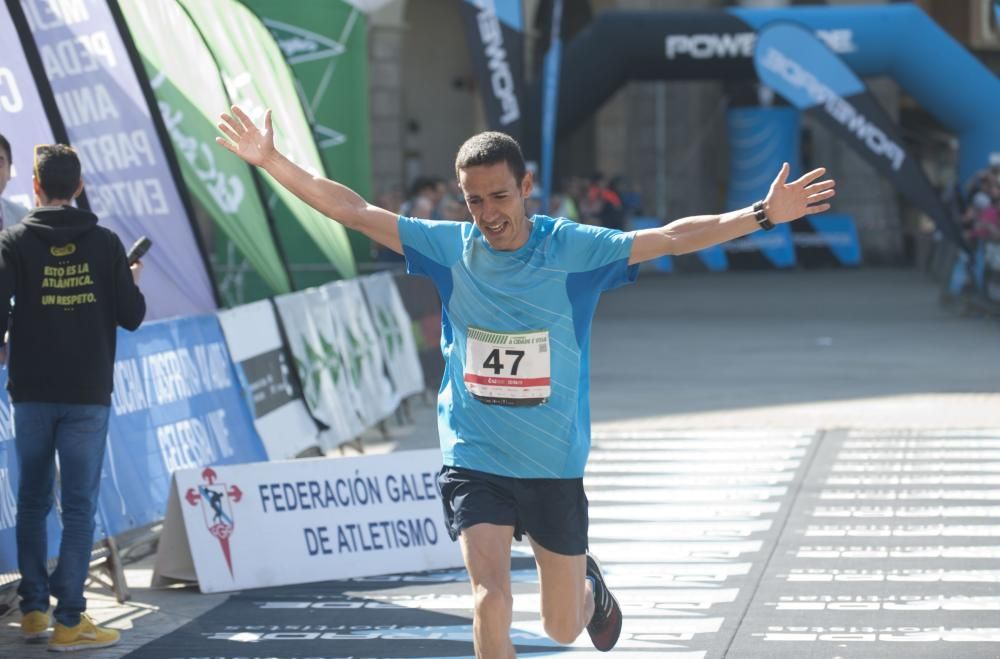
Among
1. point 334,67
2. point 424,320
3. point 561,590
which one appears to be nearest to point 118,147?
point 561,590

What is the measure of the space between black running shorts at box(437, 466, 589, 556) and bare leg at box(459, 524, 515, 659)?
0.04 metres

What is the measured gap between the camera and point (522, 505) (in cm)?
581

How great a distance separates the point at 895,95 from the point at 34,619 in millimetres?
31607

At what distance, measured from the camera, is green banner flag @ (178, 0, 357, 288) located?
12102mm

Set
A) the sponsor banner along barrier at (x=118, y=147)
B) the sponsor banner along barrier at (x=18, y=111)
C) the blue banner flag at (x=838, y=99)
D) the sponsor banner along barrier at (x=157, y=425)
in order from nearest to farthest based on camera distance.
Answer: the sponsor banner along barrier at (x=157, y=425), the sponsor banner along barrier at (x=18, y=111), the sponsor banner along barrier at (x=118, y=147), the blue banner flag at (x=838, y=99)

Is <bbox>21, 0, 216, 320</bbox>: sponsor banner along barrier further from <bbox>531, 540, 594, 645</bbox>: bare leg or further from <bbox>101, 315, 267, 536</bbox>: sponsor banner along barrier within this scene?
<bbox>531, 540, 594, 645</bbox>: bare leg

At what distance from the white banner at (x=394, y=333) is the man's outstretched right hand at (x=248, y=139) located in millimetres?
8328

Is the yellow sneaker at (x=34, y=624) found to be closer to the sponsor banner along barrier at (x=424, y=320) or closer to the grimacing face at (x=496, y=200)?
the grimacing face at (x=496, y=200)

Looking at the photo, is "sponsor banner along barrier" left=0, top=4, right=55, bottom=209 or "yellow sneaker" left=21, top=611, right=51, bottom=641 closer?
"yellow sneaker" left=21, top=611, right=51, bottom=641

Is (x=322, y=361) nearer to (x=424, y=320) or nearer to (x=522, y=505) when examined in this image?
(x=424, y=320)

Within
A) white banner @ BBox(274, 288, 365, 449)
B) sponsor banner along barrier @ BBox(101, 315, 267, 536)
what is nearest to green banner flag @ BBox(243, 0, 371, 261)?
white banner @ BBox(274, 288, 365, 449)

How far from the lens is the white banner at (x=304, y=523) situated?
877cm

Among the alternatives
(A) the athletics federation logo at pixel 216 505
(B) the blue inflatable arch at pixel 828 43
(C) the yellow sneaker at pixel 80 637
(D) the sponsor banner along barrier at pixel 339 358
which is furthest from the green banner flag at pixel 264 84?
(B) the blue inflatable arch at pixel 828 43

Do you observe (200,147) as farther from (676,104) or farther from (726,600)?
(676,104)
